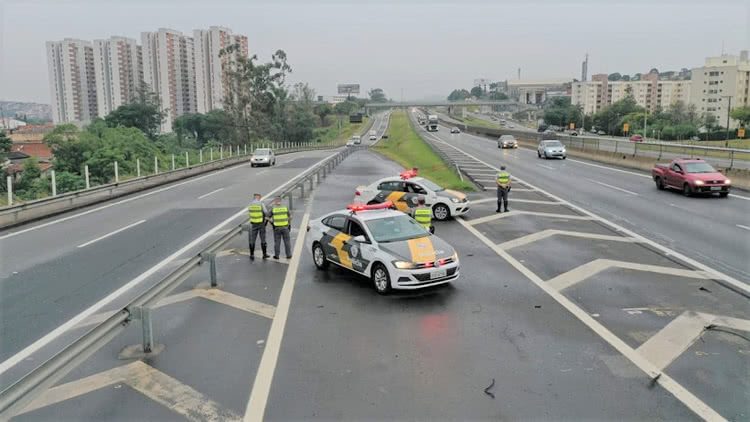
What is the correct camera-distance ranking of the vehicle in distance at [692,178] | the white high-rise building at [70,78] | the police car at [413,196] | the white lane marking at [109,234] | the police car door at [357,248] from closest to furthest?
the police car door at [357,248] → the white lane marking at [109,234] → the police car at [413,196] → the vehicle in distance at [692,178] → the white high-rise building at [70,78]

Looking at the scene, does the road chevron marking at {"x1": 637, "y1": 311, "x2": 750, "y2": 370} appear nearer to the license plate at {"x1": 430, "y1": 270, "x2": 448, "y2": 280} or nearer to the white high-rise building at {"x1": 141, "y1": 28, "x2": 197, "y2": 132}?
the license plate at {"x1": 430, "y1": 270, "x2": 448, "y2": 280}

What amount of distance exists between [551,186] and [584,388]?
22.4 meters

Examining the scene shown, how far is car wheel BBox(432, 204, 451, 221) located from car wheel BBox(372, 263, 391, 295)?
862cm

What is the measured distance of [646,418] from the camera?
6258 mm

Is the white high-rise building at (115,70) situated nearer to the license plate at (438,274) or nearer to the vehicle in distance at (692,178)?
the vehicle in distance at (692,178)

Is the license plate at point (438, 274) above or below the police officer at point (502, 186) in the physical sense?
below

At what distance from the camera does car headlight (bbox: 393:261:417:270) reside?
35.0ft

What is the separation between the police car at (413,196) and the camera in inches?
768

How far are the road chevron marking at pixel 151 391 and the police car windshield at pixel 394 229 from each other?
530cm

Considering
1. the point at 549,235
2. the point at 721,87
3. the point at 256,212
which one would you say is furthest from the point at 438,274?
the point at 721,87

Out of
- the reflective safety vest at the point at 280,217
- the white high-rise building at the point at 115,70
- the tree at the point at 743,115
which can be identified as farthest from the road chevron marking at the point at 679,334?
the white high-rise building at the point at 115,70

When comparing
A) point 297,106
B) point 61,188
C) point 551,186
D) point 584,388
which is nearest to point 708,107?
point 297,106

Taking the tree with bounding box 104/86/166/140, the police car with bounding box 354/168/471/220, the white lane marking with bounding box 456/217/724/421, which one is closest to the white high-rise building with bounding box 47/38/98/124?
the tree with bounding box 104/86/166/140

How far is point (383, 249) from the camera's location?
1118 centimetres
